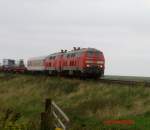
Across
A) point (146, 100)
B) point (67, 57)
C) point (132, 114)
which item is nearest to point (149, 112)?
point (132, 114)

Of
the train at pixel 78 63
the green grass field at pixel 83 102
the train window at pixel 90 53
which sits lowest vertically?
the green grass field at pixel 83 102

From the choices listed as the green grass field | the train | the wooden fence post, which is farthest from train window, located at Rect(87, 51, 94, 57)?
the wooden fence post

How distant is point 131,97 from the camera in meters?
31.4

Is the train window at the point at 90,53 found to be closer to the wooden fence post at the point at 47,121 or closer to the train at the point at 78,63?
the train at the point at 78,63

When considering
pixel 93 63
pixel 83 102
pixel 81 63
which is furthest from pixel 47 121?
pixel 93 63

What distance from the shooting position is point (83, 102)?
33.9m

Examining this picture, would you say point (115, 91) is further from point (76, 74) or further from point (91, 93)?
point (76, 74)

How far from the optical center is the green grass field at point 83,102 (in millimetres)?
26641

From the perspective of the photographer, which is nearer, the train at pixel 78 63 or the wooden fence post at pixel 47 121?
the wooden fence post at pixel 47 121

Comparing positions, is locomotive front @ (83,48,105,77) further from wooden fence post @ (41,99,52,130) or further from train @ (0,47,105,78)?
wooden fence post @ (41,99,52,130)

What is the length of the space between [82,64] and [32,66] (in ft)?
112

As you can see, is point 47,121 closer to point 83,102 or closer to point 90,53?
point 83,102

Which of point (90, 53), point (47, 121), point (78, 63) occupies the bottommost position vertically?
point (47, 121)

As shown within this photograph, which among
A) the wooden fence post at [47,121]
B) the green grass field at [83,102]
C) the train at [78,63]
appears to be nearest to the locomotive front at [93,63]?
the train at [78,63]
